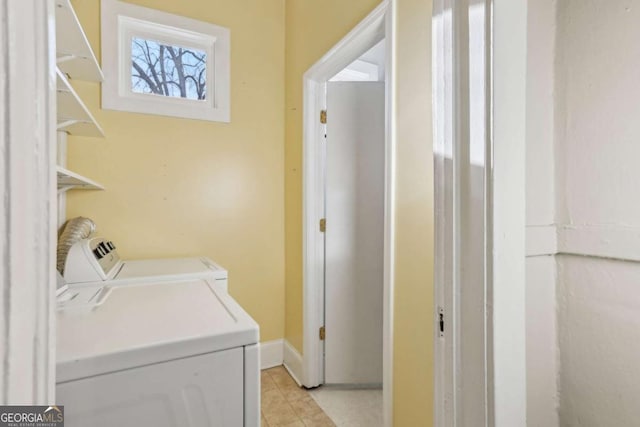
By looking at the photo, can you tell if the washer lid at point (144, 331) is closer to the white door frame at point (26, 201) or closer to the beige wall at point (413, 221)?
the white door frame at point (26, 201)

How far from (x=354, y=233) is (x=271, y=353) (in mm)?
1172

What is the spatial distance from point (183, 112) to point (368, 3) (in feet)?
4.53

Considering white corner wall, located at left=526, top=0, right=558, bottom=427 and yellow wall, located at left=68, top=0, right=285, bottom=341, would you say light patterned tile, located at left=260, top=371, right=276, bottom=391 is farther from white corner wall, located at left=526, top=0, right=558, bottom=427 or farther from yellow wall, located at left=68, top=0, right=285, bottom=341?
white corner wall, located at left=526, top=0, right=558, bottom=427

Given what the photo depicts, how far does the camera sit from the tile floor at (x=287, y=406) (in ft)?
5.65

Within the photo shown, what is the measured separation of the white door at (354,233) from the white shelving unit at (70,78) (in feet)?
4.36

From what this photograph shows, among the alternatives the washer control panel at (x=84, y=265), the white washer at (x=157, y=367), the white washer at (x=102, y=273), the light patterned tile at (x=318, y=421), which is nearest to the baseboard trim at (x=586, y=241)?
the white washer at (x=157, y=367)

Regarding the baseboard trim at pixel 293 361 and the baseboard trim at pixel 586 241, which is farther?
the baseboard trim at pixel 293 361


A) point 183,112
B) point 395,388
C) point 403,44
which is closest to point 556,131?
point 403,44

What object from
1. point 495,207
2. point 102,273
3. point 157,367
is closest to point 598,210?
point 495,207

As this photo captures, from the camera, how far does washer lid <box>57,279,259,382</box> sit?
771 millimetres

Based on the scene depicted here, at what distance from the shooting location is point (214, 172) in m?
2.22

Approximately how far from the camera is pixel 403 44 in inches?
48.5

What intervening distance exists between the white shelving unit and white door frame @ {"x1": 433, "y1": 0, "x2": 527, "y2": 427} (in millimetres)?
1204

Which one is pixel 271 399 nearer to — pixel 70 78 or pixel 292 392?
pixel 292 392
